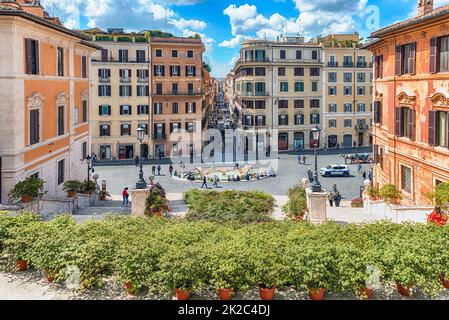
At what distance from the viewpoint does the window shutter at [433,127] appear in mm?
21998

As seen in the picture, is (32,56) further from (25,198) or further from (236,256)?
(236,256)

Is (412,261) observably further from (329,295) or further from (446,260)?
(329,295)

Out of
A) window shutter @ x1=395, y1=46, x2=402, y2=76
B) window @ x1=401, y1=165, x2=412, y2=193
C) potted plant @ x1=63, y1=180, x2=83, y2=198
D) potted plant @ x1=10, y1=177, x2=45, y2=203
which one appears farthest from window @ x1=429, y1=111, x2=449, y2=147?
potted plant @ x1=63, y1=180, x2=83, y2=198

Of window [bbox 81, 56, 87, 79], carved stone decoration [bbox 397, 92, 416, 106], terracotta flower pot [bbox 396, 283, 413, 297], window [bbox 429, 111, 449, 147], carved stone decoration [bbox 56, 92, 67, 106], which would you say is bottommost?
terracotta flower pot [bbox 396, 283, 413, 297]

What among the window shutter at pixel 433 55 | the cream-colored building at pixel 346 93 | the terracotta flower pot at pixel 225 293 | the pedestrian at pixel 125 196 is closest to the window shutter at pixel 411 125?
the window shutter at pixel 433 55

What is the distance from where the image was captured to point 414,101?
24.2 m

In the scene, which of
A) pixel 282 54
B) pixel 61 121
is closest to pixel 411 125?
pixel 61 121

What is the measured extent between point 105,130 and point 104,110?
2518 millimetres

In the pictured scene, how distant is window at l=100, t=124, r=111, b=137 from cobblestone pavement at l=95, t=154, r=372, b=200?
23.2ft

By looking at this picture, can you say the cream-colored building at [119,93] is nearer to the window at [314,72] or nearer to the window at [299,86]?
the window at [299,86]

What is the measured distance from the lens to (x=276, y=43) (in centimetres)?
6238

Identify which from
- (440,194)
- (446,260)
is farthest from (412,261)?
(440,194)

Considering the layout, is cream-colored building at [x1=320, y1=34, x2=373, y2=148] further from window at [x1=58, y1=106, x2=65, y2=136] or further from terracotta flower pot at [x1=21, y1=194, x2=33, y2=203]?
terracotta flower pot at [x1=21, y1=194, x2=33, y2=203]

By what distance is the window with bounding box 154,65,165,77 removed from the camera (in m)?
58.2
